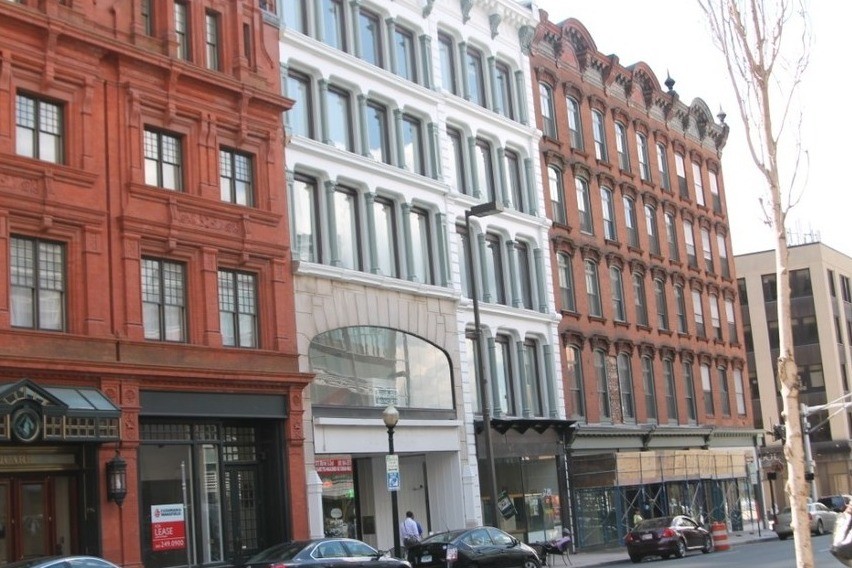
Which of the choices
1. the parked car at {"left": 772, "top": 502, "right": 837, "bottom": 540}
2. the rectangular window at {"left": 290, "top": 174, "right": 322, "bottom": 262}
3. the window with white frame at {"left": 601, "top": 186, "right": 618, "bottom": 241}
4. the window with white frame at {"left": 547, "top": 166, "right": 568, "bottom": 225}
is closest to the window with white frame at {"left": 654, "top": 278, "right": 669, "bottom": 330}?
the window with white frame at {"left": 601, "top": 186, "right": 618, "bottom": 241}

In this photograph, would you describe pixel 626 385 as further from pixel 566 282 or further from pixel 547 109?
pixel 547 109

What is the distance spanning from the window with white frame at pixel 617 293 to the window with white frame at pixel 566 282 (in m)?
3.53

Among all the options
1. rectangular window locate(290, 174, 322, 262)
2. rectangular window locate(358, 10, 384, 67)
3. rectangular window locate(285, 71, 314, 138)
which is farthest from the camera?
rectangular window locate(358, 10, 384, 67)

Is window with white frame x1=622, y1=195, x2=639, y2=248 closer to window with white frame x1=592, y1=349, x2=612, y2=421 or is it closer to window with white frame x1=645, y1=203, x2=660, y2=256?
window with white frame x1=645, y1=203, x2=660, y2=256

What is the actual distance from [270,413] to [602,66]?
2694cm

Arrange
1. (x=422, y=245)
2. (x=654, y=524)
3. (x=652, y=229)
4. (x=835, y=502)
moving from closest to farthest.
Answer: (x=422, y=245)
(x=654, y=524)
(x=652, y=229)
(x=835, y=502)

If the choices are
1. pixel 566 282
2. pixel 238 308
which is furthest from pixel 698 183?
pixel 238 308

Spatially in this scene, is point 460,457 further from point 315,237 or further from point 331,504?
point 315,237

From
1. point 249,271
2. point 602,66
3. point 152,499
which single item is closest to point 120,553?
point 152,499

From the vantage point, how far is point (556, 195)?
45.3m

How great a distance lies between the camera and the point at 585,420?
43812 mm

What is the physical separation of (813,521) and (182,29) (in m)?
33.6

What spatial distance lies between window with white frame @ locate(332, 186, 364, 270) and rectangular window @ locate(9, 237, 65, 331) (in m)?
9.66

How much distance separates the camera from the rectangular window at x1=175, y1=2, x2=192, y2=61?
29.1 metres
